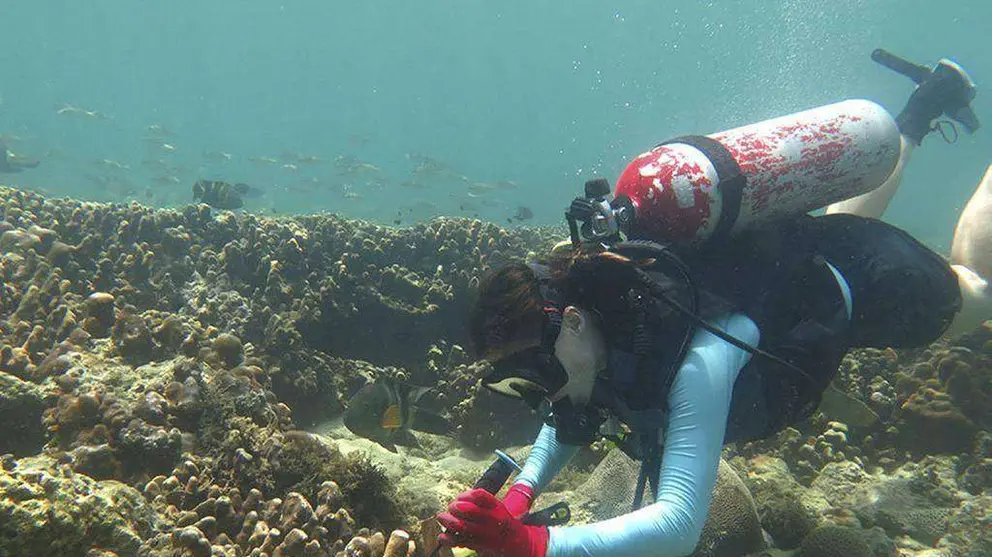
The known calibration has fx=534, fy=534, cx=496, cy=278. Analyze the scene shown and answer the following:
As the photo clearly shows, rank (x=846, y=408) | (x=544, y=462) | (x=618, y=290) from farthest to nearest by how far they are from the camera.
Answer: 1. (x=846, y=408)
2. (x=544, y=462)
3. (x=618, y=290)

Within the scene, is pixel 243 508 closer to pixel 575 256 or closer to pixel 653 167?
pixel 575 256

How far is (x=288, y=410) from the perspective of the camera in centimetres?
464

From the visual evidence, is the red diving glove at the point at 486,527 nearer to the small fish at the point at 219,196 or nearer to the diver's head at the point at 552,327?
the diver's head at the point at 552,327

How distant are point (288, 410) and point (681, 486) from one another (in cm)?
362

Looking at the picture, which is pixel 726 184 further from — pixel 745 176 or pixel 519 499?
pixel 519 499

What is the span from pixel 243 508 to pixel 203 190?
346 inches

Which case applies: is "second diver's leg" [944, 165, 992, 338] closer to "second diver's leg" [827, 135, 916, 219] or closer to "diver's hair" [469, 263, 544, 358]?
"second diver's leg" [827, 135, 916, 219]

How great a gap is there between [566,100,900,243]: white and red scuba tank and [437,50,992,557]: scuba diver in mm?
11

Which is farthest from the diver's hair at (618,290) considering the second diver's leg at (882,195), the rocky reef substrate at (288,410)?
the second diver's leg at (882,195)

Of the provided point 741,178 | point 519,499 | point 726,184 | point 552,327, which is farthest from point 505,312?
point 741,178

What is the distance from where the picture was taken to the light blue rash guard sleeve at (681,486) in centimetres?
204

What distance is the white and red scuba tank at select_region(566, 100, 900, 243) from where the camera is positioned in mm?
2834

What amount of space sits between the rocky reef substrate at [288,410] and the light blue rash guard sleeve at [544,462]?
2.32ft

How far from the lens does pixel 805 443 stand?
504 cm
